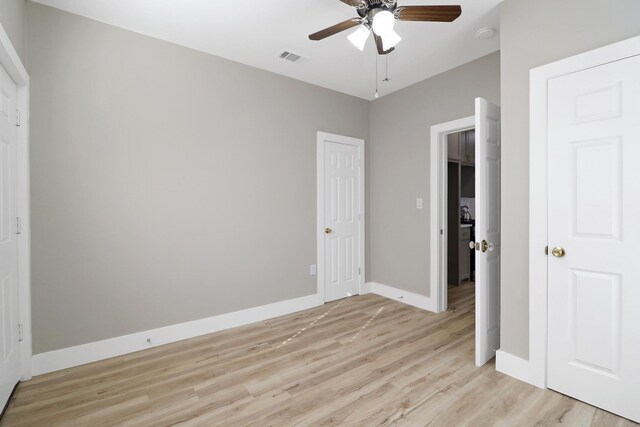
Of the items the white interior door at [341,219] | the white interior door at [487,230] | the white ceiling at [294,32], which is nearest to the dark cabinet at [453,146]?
the white ceiling at [294,32]

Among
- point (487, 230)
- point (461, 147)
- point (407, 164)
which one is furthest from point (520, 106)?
point (461, 147)

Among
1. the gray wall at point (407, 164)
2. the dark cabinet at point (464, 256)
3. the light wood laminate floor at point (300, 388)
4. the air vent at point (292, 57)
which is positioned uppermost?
the air vent at point (292, 57)

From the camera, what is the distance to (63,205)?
2.35 metres

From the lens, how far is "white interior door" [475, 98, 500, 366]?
91.0 inches

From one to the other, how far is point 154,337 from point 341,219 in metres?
2.46

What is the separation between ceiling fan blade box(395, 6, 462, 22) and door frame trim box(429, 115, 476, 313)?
70.1 inches

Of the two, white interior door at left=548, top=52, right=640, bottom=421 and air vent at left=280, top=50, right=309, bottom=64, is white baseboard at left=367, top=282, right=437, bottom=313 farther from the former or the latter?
air vent at left=280, top=50, right=309, bottom=64

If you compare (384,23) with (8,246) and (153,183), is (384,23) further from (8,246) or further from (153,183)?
(8,246)

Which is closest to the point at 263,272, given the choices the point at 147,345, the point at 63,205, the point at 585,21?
the point at 147,345

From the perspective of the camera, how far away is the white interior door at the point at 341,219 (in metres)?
3.95

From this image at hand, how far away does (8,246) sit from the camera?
1971mm

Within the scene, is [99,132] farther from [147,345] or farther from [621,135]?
[621,135]

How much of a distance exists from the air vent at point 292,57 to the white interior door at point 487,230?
178 cm

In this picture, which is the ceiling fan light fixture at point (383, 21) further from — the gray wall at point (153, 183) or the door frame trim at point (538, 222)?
the gray wall at point (153, 183)
